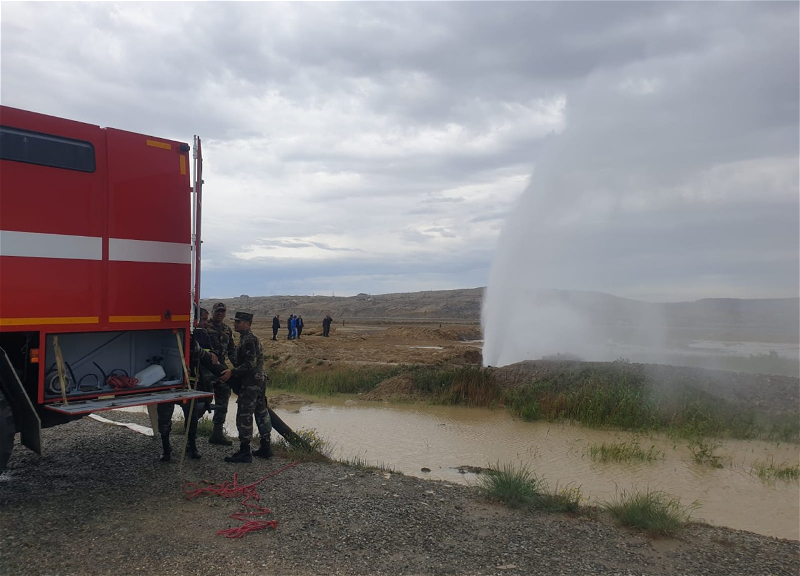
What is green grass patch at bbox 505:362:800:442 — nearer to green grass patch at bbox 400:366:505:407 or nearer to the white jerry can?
green grass patch at bbox 400:366:505:407

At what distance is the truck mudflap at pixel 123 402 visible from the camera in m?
6.13

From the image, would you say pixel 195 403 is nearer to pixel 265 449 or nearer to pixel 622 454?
pixel 265 449

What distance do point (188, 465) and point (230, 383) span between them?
1.20m

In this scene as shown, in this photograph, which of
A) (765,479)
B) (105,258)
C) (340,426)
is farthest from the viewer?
(340,426)

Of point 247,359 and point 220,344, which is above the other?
point 220,344

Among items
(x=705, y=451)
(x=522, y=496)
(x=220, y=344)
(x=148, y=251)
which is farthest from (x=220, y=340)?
(x=705, y=451)

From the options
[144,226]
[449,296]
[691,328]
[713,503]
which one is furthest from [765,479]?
[449,296]

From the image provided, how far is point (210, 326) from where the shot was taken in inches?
Answer: 345

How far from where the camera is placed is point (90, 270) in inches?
257

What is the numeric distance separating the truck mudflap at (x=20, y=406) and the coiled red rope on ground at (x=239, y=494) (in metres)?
1.66

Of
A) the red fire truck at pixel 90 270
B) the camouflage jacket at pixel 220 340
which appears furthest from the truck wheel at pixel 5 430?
the camouflage jacket at pixel 220 340

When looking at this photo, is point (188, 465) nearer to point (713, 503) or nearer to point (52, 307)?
point (52, 307)

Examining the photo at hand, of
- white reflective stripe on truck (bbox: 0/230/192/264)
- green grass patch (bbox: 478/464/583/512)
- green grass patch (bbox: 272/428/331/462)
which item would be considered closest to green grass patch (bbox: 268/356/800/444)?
green grass patch (bbox: 478/464/583/512)

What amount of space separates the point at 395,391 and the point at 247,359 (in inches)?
404
